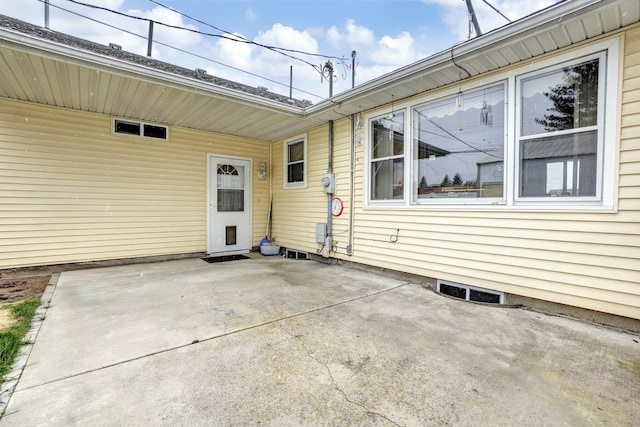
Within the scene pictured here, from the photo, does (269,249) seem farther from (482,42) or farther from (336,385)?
(482,42)

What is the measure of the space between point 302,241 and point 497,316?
153 inches

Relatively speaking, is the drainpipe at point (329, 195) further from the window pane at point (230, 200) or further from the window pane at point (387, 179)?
the window pane at point (230, 200)

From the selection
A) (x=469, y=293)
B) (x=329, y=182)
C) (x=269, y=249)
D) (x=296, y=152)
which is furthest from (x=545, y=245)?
(x=269, y=249)

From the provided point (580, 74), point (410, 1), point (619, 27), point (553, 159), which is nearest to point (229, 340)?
point (553, 159)

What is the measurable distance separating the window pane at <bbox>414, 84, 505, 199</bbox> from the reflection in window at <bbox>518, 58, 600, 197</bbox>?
26 centimetres

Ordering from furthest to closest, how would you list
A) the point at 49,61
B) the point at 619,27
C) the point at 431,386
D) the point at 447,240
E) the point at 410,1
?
the point at 410,1
the point at 447,240
the point at 49,61
the point at 619,27
the point at 431,386

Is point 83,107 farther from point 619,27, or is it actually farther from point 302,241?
point 619,27

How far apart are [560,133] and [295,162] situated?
462cm

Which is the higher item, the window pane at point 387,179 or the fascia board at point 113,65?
the fascia board at point 113,65

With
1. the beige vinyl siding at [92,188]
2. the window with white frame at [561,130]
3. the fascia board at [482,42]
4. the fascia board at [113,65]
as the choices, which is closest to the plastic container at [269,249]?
the beige vinyl siding at [92,188]

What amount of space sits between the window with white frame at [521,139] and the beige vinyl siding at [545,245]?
0.11m

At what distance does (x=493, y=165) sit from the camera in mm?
3404

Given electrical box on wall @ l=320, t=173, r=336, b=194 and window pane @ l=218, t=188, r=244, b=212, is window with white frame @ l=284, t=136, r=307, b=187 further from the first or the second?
window pane @ l=218, t=188, r=244, b=212

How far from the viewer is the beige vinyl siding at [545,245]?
254cm
